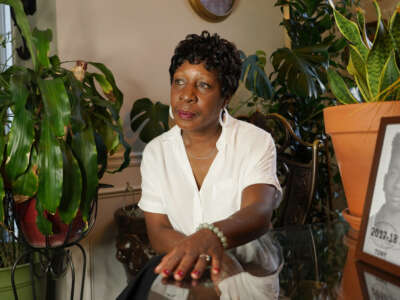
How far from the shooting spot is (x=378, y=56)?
0.78 metres

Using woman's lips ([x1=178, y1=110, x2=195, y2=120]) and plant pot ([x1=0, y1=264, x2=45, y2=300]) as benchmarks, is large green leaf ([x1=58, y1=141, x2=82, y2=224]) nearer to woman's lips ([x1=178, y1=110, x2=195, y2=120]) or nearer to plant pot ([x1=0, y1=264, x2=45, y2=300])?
woman's lips ([x1=178, y1=110, x2=195, y2=120])

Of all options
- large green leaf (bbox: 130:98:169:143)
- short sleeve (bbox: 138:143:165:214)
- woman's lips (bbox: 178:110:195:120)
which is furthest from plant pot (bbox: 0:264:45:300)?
woman's lips (bbox: 178:110:195:120)

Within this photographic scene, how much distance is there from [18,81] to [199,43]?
62 cm

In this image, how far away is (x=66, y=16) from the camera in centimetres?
199

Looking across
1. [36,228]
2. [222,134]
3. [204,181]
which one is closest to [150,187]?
[204,181]

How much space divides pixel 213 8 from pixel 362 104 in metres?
2.08

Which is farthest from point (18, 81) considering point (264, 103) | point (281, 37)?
point (281, 37)

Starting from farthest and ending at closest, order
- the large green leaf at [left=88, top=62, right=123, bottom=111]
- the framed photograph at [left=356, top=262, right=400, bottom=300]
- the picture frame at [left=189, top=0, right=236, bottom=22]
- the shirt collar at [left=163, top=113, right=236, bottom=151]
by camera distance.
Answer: the picture frame at [left=189, top=0, right=236, bottom=22], the large green leaf at [left=88, top=62, right=123, bottom=111], the shirt collar at [left=163, top=113, right=236, bottom=151], the framed photograph at [left=356, top=262, right=400, bottom=300]

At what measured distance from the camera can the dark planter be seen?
1751 mm

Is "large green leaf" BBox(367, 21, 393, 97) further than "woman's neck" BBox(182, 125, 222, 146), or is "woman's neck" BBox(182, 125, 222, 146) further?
"woman's neck" BBox(182, 125, 222, 146)

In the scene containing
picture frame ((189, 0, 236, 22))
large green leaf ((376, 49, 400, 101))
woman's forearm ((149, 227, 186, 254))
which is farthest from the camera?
picture frame ((189, 0, 236, 22))

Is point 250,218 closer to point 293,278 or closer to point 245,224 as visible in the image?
point 245,224

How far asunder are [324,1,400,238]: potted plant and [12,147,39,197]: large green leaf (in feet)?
3.14

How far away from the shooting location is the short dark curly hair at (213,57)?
1372 mm
